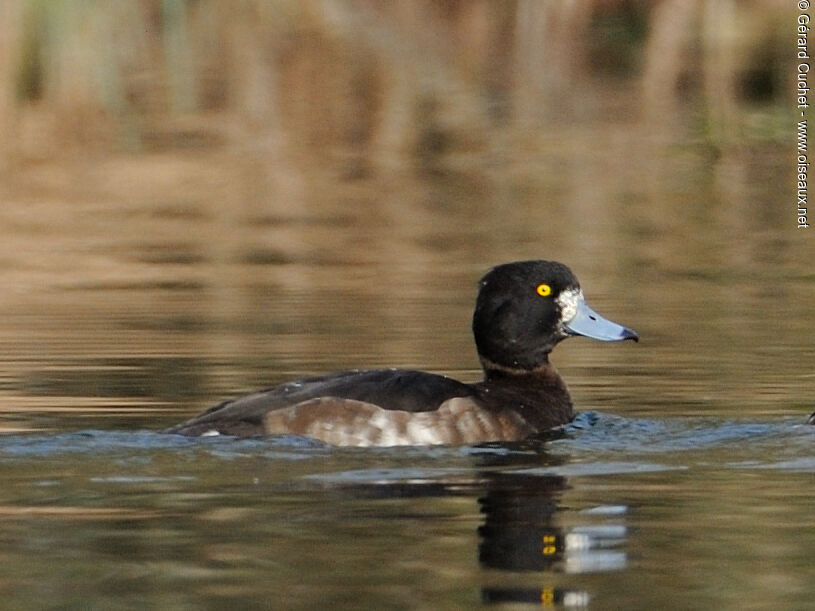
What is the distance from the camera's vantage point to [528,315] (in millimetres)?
9914

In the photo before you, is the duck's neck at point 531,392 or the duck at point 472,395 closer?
the duck at point 472,395

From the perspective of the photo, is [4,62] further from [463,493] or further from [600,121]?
[463,493]

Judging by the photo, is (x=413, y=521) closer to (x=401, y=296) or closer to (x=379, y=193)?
(x=401, y=296)

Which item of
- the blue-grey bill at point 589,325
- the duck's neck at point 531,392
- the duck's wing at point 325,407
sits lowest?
the duck's neck at point 531,392

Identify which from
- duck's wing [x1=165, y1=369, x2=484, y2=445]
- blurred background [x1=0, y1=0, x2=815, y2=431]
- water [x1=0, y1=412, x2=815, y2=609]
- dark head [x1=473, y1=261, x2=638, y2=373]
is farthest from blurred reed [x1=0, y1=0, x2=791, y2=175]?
water [x1=0, y1=412, x2=815, y2=609]

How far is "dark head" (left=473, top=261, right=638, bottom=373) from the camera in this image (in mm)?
9859

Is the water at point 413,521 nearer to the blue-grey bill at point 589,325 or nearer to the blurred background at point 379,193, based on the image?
the blue-grey bill at point 589,325

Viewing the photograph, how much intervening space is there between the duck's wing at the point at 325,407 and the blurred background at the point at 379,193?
73 centimetres

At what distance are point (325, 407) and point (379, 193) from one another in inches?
431

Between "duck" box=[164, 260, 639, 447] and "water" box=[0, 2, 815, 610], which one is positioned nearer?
"water" box=[0, 2, 815, 610]

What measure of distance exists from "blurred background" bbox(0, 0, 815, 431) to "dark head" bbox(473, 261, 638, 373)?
18.2 inches

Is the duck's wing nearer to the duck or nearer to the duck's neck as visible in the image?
the duck

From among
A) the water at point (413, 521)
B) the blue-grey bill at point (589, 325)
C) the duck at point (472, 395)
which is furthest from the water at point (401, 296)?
the blue-grey bill at point (589, 325)

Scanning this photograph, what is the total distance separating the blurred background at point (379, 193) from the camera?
37.2 feet
